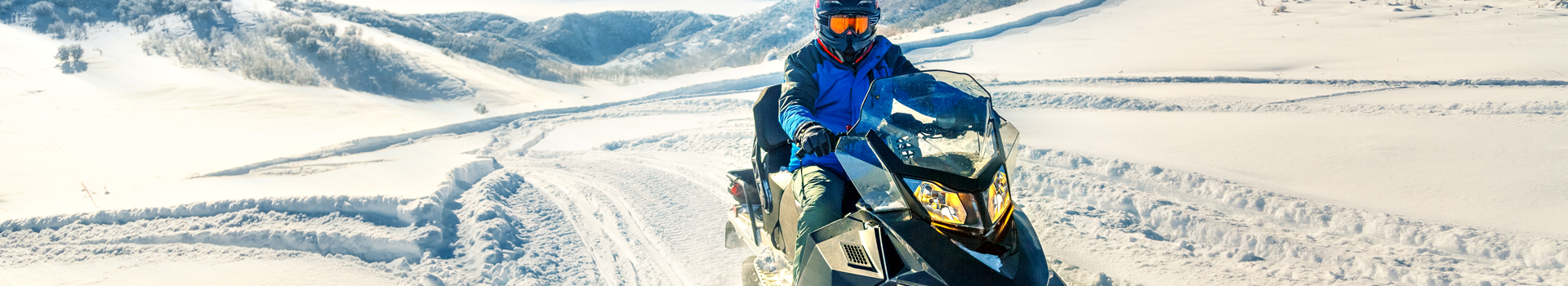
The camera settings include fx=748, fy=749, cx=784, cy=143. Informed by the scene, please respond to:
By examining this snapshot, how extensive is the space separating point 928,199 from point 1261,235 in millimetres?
2754

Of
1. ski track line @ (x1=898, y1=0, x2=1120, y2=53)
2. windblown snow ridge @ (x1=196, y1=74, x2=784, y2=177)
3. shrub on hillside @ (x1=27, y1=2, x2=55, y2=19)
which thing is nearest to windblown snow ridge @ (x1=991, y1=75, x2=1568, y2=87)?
windblown snow ridge @ (x1=196, y1=74, x2=784, y2=177)

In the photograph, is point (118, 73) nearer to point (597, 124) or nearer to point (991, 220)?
point (597, 124)

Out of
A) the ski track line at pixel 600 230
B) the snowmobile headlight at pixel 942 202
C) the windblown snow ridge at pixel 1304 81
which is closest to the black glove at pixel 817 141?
the snowmobile headlight at pixel 942 202

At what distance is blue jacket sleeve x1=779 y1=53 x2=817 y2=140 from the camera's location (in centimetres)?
258

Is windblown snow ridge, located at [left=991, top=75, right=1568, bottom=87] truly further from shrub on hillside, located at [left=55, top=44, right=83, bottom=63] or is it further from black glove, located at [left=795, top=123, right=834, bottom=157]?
shrub on hillside, located at [left=55, top=44, right=83, bottom=63]

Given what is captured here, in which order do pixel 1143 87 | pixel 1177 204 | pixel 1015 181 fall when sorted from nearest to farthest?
pixel 1177 204 → pixel 1015 181 → pixel 1143 87

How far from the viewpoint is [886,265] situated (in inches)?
84.6

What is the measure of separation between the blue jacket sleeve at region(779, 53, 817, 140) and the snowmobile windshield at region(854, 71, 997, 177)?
234 millimetres

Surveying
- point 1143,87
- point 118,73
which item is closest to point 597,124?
point 1143,87

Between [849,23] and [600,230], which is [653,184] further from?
[849,23]

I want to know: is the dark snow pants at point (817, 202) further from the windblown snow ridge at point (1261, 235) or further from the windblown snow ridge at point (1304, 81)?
the windblown snow ridge at point (1304, 81)

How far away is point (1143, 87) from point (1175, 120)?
1.83 m

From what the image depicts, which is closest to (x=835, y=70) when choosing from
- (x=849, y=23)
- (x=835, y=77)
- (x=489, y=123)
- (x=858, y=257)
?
(x=835, y=77)

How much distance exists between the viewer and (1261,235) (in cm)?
388
